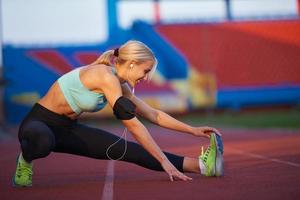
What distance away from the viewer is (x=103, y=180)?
5.57 meters

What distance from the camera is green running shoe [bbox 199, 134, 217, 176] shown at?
506cm

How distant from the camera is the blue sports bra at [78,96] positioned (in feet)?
15.6

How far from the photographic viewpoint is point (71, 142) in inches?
200

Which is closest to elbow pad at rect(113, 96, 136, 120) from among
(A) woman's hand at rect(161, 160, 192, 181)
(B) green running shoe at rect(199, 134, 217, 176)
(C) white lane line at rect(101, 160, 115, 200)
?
(A) woman's hand at rect(161, 160, 192, 181)

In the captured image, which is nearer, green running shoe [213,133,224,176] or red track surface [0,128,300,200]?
red track surface [0,128,300,200]

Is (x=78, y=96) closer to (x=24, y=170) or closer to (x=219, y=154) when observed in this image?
(x=24, y=170)

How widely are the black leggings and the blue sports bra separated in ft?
0.71

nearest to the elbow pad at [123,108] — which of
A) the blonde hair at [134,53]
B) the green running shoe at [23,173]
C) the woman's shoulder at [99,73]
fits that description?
the woman's shoulder at [99,73]

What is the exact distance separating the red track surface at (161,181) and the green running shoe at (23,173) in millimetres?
84

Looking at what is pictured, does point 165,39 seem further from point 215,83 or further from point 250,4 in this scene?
point 250,4

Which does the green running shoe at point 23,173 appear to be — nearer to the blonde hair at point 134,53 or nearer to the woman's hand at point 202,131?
the blonde hair at point 134,53

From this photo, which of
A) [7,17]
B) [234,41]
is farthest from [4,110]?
[234,41]

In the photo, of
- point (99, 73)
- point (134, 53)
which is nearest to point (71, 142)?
point (99, 73)

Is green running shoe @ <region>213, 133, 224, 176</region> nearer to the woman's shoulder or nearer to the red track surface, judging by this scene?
the red track surface
